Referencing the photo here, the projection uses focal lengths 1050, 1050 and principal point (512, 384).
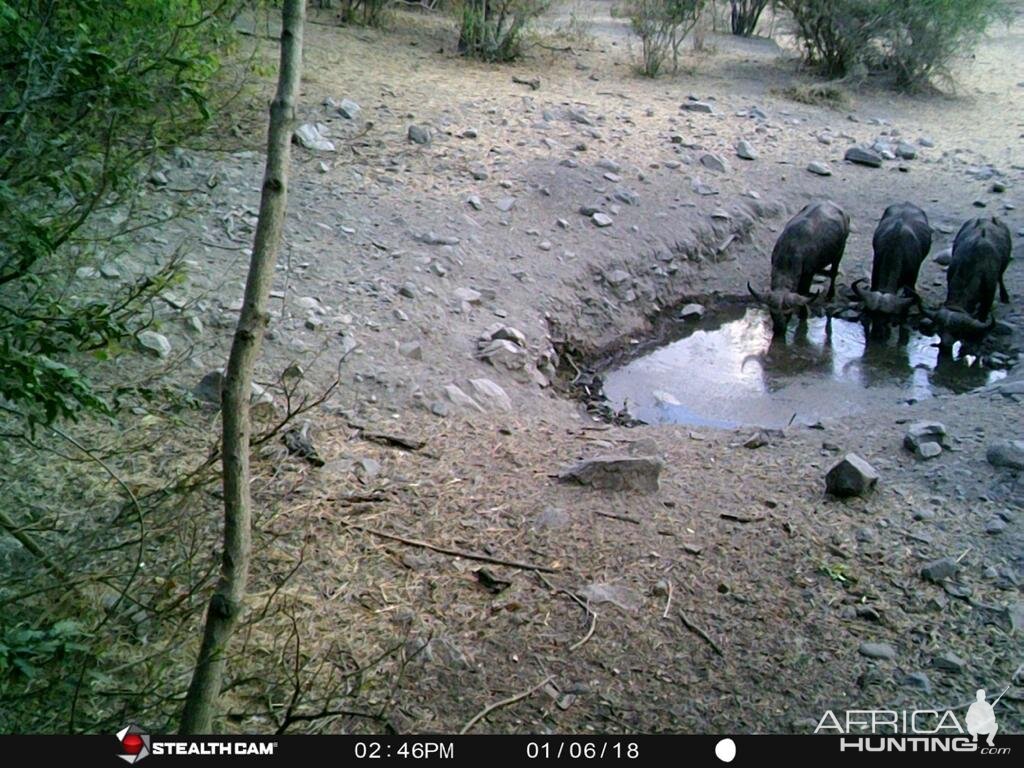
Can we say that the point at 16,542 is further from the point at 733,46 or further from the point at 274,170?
the point at 733,46

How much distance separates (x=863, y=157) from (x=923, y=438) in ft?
21.3

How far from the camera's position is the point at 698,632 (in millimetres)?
3904

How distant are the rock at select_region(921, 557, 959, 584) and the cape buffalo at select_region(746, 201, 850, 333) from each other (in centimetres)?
458

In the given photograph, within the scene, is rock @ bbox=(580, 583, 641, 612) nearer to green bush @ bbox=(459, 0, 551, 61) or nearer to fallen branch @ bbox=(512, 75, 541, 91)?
fallen branch @ bbox=(512, 75, 541, 91)

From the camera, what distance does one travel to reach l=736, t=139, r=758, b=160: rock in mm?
10641

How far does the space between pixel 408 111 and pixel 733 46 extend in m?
8.58

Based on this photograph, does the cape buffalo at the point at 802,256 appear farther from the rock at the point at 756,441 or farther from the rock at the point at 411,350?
the rock at the point at 411,350

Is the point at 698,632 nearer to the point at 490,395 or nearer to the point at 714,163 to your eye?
the point at 490,395

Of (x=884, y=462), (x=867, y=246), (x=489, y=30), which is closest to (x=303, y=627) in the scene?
(x=884, y=462)

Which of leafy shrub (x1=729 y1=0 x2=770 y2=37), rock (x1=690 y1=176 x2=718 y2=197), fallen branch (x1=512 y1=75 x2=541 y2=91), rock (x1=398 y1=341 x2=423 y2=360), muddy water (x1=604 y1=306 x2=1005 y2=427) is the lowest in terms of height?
muddy water (x1=604 y1=306 x2=1005 y2=427)

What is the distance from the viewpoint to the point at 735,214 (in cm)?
970

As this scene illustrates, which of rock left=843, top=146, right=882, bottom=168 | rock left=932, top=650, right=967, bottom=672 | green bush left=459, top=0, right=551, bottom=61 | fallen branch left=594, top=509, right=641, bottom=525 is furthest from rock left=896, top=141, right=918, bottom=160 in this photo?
rock left=932, top=650, right=967, bottom=672

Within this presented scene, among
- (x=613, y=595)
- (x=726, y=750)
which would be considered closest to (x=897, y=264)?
(x=613, y=595)

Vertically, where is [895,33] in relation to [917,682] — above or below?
above
